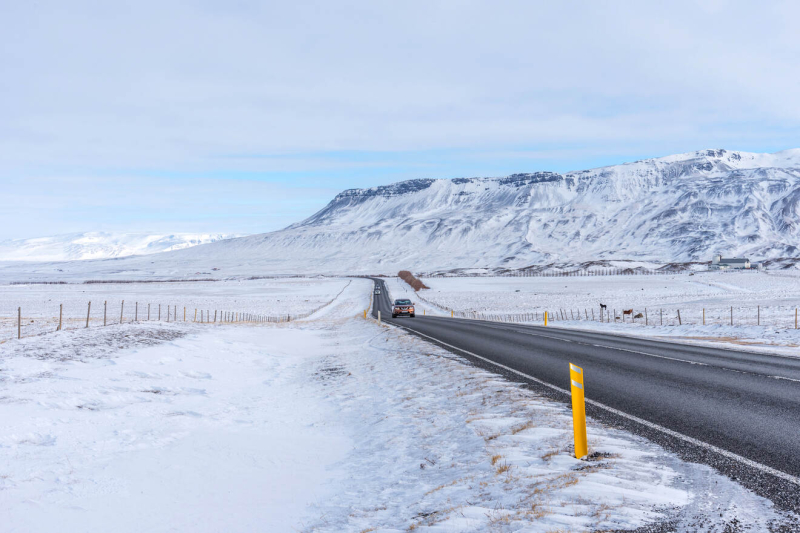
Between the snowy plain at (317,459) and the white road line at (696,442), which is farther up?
the white road line at (696,442)

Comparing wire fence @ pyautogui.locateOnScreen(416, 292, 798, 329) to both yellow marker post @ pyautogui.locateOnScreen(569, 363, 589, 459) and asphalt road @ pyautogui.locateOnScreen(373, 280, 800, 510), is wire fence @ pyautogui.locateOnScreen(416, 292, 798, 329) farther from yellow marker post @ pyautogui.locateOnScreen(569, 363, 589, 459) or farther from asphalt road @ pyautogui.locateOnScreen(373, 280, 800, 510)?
yellow marker post @ pyautogui.locateOnScreen(569, 363, 589, 459)

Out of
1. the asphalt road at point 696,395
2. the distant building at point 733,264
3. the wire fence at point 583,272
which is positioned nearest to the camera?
the asphalt road at point 696,395

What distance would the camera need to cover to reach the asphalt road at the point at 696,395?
6.25 m

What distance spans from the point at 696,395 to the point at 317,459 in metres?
7.28

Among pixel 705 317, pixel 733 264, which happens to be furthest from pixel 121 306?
pixel 733 264

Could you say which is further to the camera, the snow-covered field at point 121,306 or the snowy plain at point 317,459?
the snow-covered field at point 121,306

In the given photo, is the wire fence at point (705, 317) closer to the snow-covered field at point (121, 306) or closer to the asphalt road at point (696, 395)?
the asphalt road at point (696, 395)

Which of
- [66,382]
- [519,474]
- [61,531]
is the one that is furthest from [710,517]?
[66,382]

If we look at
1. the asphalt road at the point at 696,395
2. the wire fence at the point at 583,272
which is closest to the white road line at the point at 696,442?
the asphalt road at the point at 696,395

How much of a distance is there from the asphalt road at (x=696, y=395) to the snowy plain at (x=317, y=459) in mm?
549

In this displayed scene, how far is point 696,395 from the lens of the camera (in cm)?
999

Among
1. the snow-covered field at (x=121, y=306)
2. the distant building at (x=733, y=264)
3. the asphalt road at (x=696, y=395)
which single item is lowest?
the snow-covered field at (x=121, y=306)

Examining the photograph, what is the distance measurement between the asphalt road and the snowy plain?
21.6 inches

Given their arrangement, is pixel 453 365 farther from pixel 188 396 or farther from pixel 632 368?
pixel 188 396
